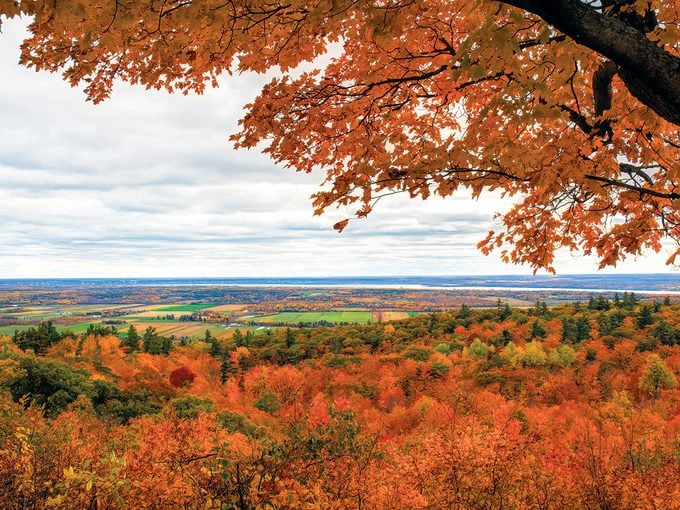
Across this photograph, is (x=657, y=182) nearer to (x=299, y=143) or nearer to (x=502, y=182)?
(x=502, y=182)

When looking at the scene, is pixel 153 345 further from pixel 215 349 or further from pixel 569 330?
pixel 569 330

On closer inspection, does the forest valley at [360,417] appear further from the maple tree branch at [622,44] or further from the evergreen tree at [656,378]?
the maple tree branch at [622,44]

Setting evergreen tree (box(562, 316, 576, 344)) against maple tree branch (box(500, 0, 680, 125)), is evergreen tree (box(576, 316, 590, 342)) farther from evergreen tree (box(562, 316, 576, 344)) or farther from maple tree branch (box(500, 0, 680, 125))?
maple tree branch (box(500, 0, 680, 125))

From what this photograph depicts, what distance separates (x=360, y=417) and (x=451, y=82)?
4383cm

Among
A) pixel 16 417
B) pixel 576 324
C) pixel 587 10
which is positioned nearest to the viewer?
pixel 587 10

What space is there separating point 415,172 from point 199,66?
3.37m

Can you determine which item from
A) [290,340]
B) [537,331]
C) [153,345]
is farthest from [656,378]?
[153,345]

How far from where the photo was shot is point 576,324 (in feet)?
282

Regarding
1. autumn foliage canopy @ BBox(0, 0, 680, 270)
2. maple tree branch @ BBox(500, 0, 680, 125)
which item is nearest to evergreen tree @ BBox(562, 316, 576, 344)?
autumn foliage canopy @ BBox(0, 0, 680, 270)

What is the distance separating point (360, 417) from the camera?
44500mm

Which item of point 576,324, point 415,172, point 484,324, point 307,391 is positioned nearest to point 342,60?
point 415,172

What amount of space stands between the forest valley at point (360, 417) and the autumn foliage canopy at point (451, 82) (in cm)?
444

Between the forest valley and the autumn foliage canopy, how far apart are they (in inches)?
175

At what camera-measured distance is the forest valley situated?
7086mm
